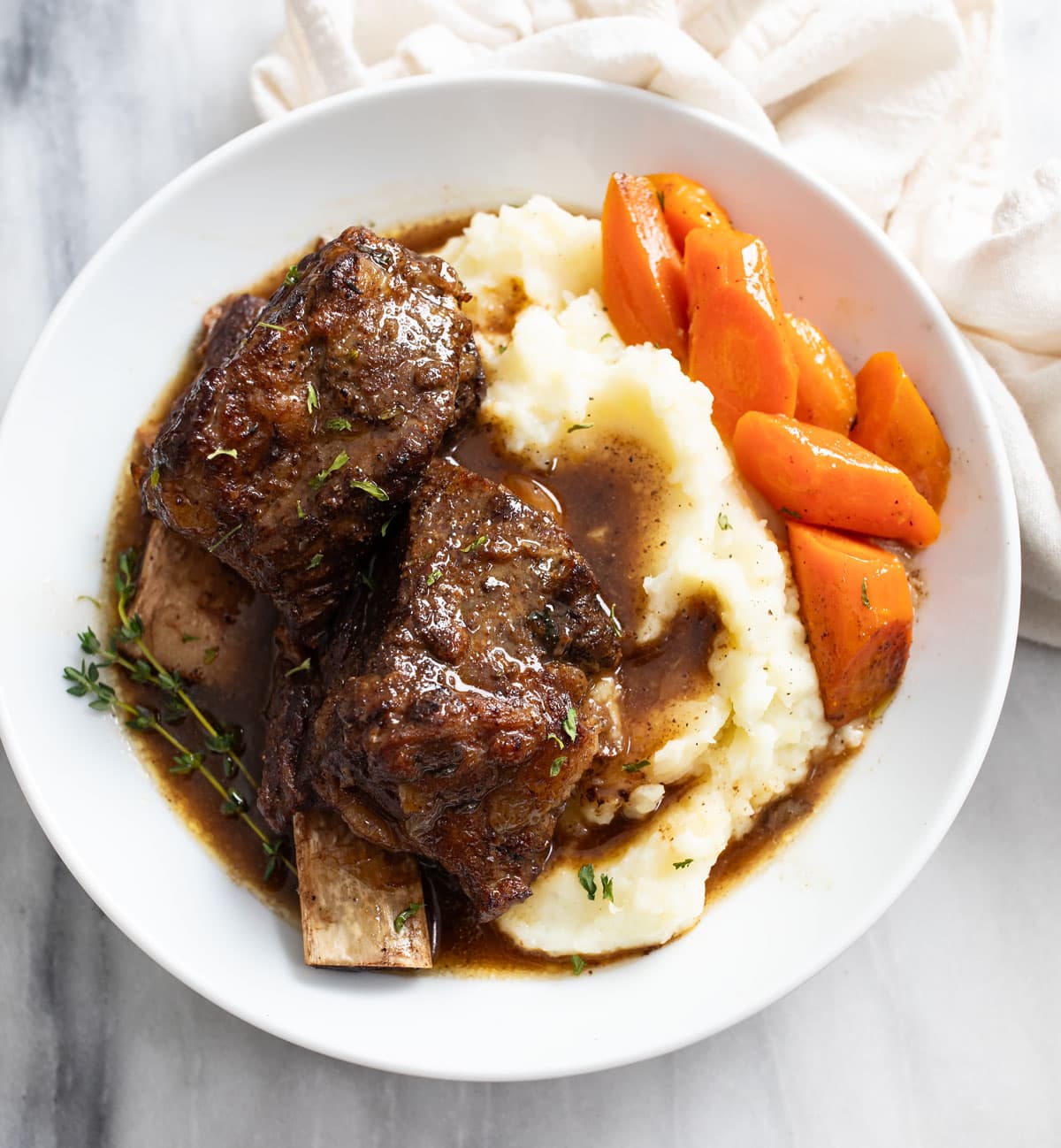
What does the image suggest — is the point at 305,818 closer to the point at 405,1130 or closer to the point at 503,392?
the point at 405,1130

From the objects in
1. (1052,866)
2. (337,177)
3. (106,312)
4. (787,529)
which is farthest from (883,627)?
(106,312)

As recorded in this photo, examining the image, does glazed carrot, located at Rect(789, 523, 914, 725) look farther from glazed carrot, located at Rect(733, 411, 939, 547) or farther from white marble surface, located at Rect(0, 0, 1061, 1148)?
white marble surface, located at Rect(0, 0, 1061, 1148)

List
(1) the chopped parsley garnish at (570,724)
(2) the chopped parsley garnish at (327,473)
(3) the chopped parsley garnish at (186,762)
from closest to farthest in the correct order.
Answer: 1. (1) the chopped parsley garnish at (570,724)
2. (2) the chopped parsley garnish at (327,473)
3. (3) the chopped parsley garnish at (186,762)

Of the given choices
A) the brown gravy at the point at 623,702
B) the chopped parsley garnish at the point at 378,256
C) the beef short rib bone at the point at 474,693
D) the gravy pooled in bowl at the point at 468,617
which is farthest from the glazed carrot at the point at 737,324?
→ the chopped parsley garnish at the point at 378,256

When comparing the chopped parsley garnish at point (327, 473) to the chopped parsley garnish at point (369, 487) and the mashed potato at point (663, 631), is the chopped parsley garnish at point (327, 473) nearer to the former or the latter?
the chopped parsley garnish at point (369, 487)

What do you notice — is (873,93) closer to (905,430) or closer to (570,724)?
(905,430)
